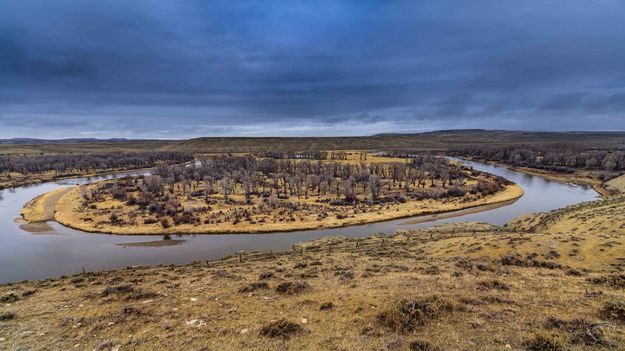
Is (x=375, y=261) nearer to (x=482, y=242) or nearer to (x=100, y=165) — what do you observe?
(x=482, y=242)

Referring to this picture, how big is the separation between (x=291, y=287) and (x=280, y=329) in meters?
3.88

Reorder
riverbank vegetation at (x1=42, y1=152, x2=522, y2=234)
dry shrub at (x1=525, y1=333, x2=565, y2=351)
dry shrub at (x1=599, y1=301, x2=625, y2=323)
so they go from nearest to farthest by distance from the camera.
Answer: dry shrub at (x1=525, y1=333, x2=565, y2=351)
dry shrub at (x1=599, y1=301, x2=625, y2=323)
riverbank vegetation at (x1=42, y1=152, x2=522, y2=234)

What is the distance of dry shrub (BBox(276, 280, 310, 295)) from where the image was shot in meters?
12.6

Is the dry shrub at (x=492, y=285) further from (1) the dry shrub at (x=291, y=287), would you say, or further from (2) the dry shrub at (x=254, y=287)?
(2) the dry shrub at (x=254, y=287)

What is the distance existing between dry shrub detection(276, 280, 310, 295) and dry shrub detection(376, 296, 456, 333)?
422cm

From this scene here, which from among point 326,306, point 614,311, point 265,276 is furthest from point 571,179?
point 326,306

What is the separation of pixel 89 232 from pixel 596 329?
47.7 metres

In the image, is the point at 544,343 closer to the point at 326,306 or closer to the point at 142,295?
the point at 326,306

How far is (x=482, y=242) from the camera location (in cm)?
2211

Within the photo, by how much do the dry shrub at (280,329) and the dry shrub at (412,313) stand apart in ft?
8.77

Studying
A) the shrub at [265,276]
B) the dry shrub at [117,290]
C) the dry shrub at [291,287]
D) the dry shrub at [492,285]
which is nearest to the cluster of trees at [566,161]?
the dry shrub at [492,285]

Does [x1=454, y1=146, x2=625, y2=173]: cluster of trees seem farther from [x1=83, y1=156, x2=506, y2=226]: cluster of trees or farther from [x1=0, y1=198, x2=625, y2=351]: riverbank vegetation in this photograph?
[x1=0, y1=198, x2=625, y2=351]: riverbank vegetation

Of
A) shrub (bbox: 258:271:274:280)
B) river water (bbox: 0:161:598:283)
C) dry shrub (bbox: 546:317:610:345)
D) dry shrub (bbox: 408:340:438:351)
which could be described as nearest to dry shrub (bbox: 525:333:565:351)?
dry shrub (bbox: 546:317:610:345)

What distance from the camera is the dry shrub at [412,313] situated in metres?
8.87
